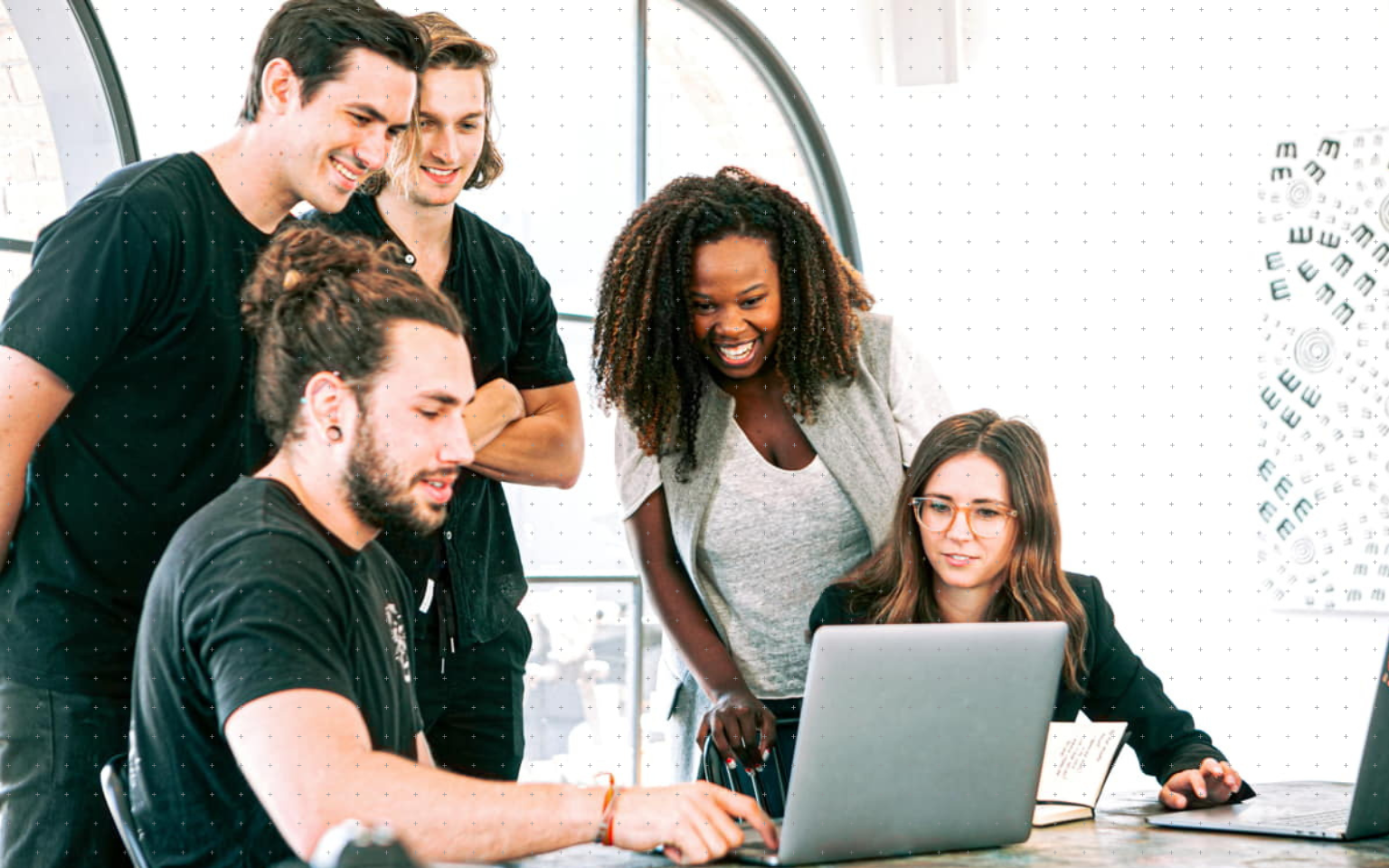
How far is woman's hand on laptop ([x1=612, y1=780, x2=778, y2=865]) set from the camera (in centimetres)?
124

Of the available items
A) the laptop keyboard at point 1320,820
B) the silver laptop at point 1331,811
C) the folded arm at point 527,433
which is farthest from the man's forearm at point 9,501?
the laptop keyboard at point 1320,820

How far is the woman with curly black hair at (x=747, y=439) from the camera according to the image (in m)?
2.19

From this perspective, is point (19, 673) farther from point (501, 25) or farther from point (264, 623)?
point (501, 25)

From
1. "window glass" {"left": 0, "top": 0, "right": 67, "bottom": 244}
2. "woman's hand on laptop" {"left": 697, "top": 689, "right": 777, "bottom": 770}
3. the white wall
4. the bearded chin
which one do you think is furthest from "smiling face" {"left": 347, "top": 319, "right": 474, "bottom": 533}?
the white wall

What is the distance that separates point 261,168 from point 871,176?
2.91m

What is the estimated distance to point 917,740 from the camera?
137 centimetres

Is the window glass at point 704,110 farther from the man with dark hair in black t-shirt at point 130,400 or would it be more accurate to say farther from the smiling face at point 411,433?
the smiling face at point 411,433

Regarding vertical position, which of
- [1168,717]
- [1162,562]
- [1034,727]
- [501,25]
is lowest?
[1162,562]

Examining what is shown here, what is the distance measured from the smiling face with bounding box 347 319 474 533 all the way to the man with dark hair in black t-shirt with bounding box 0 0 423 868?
0.34 m

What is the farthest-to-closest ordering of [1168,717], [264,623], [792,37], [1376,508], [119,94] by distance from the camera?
[792,37], [1376,508], [119,94], [1168,717], [264,623]

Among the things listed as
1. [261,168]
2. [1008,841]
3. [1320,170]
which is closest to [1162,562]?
[1320,170]

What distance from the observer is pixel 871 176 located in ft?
14.2

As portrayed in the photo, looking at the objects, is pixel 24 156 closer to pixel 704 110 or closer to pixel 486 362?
pixel 486 362

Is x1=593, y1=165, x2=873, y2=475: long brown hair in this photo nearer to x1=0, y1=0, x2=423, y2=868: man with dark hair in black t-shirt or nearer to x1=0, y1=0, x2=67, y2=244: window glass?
x1=0, y1=0, x2=423, y2=868: man with dark hair in black t-shirt
